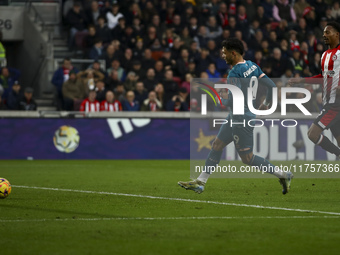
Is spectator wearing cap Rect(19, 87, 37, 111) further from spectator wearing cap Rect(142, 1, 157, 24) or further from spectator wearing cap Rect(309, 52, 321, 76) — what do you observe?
spectator wearing cap Rect(309, 52, 321, 76)

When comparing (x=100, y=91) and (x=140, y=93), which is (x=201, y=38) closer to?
(x=140, y=93)

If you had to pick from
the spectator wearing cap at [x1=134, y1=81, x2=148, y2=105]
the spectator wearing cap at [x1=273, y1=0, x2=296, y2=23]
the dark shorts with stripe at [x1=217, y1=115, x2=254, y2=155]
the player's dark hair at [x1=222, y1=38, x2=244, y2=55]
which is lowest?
the dark shorts with stripe at [x1=217, y1=115, x2=254, y2=155]

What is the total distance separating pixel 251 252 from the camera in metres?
6.07

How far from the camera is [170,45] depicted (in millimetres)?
23609

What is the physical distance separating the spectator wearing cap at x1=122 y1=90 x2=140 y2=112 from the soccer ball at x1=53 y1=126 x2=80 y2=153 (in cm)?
167

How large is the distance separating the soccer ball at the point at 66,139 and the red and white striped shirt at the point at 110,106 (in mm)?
1112

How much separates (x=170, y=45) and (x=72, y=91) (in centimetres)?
393

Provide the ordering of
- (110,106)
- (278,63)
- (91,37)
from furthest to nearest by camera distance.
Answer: (278,63)
(91,37)
(110,106)

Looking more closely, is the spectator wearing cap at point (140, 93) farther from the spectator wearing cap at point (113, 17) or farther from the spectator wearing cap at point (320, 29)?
the spectator wearing cap at point (320, 29)

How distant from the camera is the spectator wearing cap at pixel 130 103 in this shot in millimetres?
20953

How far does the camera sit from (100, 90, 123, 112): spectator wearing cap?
20.7 meters

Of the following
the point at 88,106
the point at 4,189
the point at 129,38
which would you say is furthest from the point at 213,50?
the point at 4,189

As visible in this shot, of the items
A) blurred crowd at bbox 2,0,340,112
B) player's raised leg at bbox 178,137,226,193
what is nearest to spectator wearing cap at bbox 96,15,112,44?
blurred crowd at bbox 2,0,340,112

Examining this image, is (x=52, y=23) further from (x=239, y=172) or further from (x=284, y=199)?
(x=284, y=199)
